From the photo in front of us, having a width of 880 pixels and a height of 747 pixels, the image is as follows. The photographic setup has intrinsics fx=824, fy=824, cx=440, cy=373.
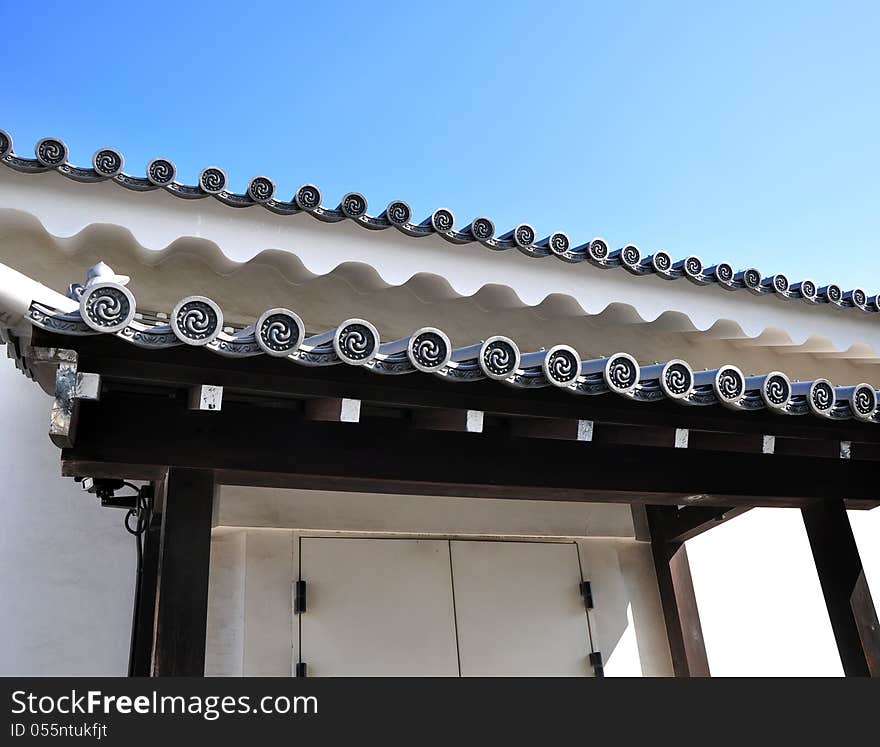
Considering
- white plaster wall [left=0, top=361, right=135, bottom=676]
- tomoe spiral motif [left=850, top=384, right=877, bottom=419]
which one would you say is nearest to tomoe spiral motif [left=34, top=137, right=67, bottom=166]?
white plaster wall [left=0, top=361, right=135, bottom=676]

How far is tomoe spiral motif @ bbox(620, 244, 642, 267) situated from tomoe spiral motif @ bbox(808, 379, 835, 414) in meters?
2.19

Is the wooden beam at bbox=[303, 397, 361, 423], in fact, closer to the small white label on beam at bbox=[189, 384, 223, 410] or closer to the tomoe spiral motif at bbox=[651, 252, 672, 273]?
the small white label on beam at bbox=[189, 384, 223, 410]

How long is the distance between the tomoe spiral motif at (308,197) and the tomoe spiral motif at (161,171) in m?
0.73

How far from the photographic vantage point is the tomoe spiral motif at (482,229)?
5.42 meters

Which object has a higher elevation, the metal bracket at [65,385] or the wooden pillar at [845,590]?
the metal bracket at [65,385]

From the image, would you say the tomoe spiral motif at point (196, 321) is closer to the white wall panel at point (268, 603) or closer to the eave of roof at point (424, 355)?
the eave of roof at point (424, 355)

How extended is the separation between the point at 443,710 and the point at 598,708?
495 millimetres

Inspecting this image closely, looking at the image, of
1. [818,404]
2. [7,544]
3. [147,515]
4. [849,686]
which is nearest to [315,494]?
[147,515]

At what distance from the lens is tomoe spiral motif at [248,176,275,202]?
195 inches

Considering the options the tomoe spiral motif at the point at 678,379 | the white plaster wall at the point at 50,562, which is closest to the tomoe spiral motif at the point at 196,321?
the tomoe spiral motif at the point at 678,379

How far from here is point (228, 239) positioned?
5004mm

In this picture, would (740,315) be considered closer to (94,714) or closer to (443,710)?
(443,710)

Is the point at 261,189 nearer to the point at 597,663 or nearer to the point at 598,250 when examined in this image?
the point at 598,250

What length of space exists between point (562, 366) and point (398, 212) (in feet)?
7.94
